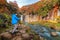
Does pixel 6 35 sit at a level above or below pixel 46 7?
below

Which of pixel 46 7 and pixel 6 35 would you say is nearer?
pixel 6 35

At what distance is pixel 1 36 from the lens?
14.5 m

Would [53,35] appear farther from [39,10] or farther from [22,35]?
[39,10]

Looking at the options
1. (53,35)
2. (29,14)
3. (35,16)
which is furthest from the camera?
(29,14)

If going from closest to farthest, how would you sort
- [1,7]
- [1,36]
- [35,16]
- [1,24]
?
[1,36] → [1,24] → [1,7] → [35,16]

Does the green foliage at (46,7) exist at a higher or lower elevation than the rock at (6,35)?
higher

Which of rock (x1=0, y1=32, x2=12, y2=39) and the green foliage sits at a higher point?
the green foliage

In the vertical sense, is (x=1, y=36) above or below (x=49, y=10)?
below

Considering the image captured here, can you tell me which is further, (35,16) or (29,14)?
(29,14)

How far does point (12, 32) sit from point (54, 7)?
1082 inches

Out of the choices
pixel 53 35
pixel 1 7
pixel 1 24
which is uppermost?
pixel 1 7

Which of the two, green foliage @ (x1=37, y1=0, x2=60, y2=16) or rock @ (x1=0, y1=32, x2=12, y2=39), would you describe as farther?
A: green foliage @ (x1=37, y1=0, x2=60, y2=16)

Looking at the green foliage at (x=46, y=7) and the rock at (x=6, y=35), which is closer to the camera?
the rock at (x=6, y=35)

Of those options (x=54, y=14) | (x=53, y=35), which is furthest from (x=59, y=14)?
(x=53, y=35)
